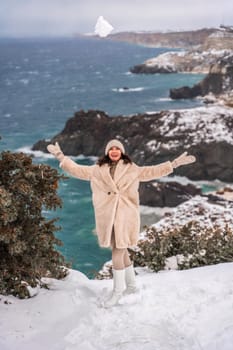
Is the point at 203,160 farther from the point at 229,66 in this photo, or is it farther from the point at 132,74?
the point at 132,74

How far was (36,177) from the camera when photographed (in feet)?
13.7

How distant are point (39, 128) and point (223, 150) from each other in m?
15.6

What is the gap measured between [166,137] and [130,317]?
26.0 meters

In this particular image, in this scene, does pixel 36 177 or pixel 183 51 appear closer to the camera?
pixel 36 177

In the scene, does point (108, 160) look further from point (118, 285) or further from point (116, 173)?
point (118, 285)

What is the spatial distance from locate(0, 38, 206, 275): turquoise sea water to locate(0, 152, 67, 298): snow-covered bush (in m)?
12.4

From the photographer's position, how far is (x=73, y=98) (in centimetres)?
4738

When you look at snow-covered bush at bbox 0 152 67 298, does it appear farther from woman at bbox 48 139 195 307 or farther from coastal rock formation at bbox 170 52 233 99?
coastal rock formation at bbox 170 52 233 99

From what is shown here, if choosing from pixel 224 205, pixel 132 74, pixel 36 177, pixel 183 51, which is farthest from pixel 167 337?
pixel 132 74

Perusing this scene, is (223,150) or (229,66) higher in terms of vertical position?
(229,66)

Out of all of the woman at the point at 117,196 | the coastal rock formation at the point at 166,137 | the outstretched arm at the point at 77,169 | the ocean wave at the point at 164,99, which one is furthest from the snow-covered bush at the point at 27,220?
the ocean wave at the point at 164,99

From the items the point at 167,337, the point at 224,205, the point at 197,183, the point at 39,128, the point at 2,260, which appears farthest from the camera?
the point at 39,128

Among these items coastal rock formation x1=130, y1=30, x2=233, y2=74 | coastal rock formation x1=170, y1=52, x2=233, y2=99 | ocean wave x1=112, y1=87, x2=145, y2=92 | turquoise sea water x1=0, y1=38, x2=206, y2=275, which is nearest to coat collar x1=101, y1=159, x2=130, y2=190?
turquoise sea water x1=0, y1=38, x2=206, y2=275

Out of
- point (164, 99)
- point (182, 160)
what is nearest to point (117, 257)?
point (182, 160)
